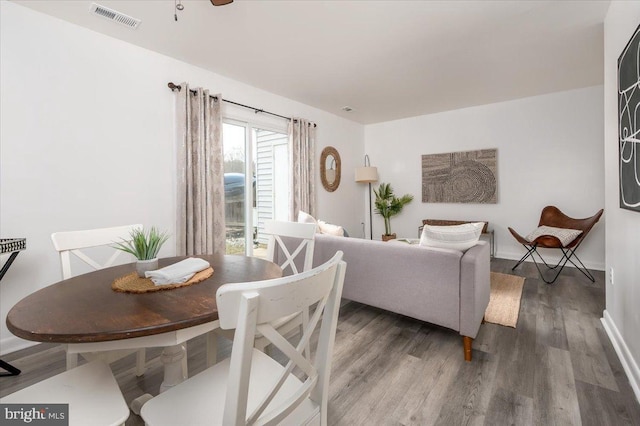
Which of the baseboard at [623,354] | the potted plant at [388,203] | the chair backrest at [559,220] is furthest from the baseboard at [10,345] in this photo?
the chair backrest at [559,220]

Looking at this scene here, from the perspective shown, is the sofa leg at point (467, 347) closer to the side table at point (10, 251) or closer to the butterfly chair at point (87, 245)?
the butterfly chair at point (87, 245)

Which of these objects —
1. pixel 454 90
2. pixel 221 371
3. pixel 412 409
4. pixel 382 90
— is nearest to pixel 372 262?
pixel 412 409

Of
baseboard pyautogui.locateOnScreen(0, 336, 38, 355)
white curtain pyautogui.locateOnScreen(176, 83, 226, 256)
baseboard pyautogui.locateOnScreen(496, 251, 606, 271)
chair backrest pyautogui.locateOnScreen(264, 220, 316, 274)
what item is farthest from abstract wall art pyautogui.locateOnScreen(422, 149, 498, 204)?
baseboard pyautogui.locateOnScreen(0, 336, 38, 355)

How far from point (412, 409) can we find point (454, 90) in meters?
3.97

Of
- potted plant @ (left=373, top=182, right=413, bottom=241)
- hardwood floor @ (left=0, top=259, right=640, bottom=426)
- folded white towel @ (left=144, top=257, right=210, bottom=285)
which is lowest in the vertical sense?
hardwood floor @ (left=0, top=259, right=640, bottom=426)

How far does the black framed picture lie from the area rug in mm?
1221

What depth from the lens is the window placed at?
3689mm

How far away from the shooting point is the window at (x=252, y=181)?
3689 mm

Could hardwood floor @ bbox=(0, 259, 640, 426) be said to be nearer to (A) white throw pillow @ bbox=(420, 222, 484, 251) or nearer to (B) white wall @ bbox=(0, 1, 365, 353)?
(A) white throw pillow @ bbox=(420, 222, 484, 251)

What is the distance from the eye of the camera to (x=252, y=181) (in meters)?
3.91

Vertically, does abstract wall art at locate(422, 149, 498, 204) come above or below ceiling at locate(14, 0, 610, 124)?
below

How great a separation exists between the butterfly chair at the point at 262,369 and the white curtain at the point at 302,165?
3329 millimetres

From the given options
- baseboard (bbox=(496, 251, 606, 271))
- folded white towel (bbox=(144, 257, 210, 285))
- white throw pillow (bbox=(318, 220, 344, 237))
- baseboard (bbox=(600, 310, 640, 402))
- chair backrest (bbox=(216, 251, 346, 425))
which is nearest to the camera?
chair backrest (bbox=(216, 251, 346, 425))

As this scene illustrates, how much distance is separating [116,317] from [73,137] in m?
2.25
